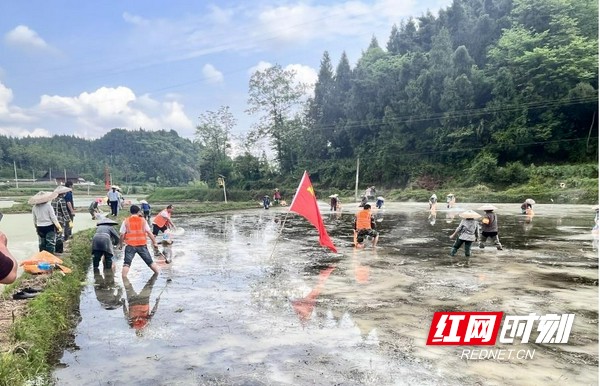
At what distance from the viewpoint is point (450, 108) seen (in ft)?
161

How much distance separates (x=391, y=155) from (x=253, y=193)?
18.0 m

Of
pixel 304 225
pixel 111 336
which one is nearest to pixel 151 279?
pixel 111 336

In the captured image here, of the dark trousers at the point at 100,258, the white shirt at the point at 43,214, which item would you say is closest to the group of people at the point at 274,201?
the dark trousers at the point at 100,258

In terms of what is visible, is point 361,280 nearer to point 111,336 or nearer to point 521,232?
point 111,336

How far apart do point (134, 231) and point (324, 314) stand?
176 inches

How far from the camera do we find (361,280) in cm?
893

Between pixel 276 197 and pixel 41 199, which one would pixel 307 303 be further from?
pixel 276 197

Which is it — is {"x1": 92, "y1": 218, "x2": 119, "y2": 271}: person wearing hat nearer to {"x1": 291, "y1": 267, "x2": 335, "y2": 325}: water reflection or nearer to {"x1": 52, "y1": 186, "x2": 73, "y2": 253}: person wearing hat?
{"x1": 52, "y1": 186, "x2": 73, "y2": 253}: person wearing hat

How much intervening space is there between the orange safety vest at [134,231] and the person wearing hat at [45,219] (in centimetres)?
184

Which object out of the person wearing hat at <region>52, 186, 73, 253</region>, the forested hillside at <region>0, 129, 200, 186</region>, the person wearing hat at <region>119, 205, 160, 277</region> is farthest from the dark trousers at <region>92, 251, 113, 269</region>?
the forested hillside at <region>0, 129, 200, 186</region>

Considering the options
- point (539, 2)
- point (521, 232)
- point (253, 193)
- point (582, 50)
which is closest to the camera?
point (521, 232)

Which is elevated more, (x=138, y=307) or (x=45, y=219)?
(x=45, y=219)

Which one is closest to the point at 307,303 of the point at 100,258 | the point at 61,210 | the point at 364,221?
the point at 100,258

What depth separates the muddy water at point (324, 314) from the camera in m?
4.75
